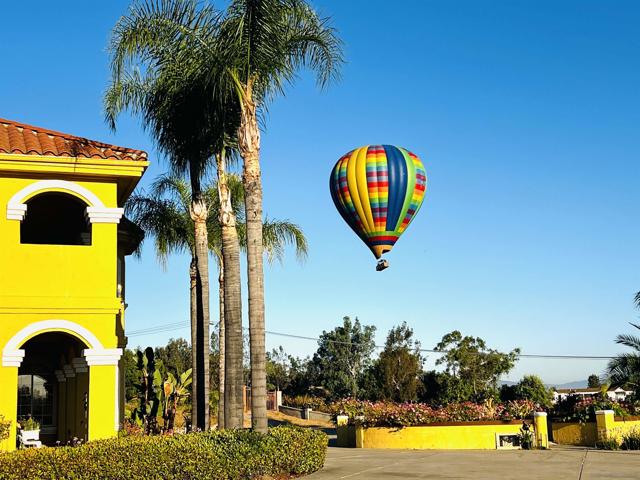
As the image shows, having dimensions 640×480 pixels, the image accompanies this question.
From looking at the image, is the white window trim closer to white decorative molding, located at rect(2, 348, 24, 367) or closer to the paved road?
white decorative molding, located at rect(2, 348, 24, 367)

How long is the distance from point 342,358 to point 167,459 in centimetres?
6552

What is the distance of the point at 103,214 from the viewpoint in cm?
1909

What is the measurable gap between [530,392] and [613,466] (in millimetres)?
32508

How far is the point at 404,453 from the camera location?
26375 mm

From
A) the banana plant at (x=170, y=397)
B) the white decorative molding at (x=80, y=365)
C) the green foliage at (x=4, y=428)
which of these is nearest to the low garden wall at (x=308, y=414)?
the banana plant at (x=170, y=397)

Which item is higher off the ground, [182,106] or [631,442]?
[182,106]

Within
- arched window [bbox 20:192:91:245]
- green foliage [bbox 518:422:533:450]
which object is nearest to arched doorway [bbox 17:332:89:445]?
arched window [bbox 20:192:91:245]

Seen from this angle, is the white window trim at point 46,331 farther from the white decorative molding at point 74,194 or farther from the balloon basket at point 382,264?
the balloon basket at point 382,264

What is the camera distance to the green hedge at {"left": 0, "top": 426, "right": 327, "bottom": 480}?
15344mm

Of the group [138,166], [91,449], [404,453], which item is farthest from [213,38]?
[404,453]

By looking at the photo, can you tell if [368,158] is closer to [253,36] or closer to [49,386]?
[253,36]

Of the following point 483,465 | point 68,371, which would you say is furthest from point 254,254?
point 483,465

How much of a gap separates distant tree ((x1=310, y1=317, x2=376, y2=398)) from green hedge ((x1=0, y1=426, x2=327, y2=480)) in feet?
200

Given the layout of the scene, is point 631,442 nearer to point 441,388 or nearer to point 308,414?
point 441,388
